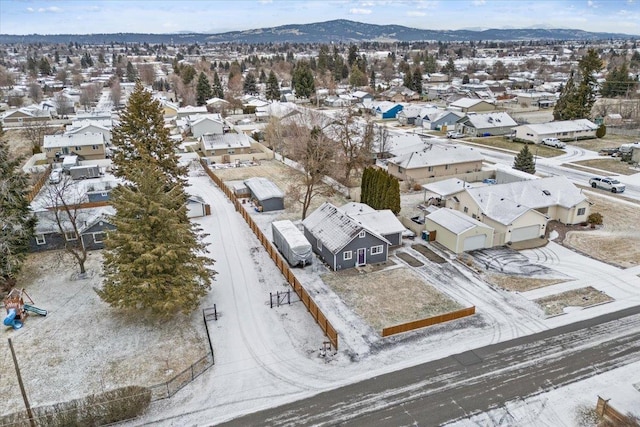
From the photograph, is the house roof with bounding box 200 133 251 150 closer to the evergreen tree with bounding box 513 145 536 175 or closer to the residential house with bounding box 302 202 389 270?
the residential house with bounding box 302 202 389 270

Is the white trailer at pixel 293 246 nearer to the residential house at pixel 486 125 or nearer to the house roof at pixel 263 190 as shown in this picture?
the house roof at pixel 263 190

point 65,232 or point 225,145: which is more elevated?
point 225,145

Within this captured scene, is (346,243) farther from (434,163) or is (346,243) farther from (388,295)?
(434,163)

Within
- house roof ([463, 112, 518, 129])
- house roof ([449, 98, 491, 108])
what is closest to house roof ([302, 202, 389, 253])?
house roof ([463, 112, 518, 129])

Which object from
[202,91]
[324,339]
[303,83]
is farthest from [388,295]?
[303,83]

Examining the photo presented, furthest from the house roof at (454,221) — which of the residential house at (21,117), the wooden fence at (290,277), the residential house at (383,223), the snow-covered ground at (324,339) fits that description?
the residential house at (21,117)
